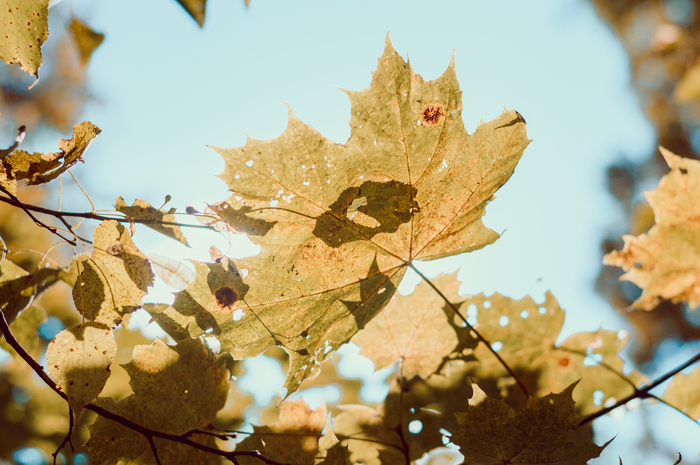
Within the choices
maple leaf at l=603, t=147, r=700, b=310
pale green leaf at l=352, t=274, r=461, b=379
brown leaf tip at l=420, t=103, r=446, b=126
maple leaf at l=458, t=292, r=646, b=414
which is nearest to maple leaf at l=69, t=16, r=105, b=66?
brown leaf tip at l=420, t=103, r=446, b=126

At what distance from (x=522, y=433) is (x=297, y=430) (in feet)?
2.09

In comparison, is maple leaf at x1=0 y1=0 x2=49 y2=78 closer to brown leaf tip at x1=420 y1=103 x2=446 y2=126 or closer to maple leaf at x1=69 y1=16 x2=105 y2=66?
maple leaf at x1=69 y1=16 x2=105 y2=66

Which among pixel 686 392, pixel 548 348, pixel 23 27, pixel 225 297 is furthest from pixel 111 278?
pixel 686 392

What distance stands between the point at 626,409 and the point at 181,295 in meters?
1.33

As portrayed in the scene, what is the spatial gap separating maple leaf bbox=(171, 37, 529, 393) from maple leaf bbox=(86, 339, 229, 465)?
8.8 inches

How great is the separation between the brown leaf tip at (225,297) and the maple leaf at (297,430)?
0.46 m

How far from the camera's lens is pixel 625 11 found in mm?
7977

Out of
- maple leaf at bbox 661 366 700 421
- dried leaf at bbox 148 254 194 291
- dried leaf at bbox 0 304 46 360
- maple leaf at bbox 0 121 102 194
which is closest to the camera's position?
maple leaf at bbox 0 121 102 194

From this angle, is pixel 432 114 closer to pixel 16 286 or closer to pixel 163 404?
pixel 163 404

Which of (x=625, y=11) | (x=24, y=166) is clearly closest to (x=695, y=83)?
(x=24, y=166)

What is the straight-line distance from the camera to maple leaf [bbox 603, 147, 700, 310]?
0.99 metres

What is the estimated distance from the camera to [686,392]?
1.23 metres

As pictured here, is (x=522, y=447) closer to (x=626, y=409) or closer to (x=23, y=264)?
(x=626, y=409)

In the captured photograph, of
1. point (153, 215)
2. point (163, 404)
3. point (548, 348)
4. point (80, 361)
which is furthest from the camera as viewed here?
point (548, 348)
